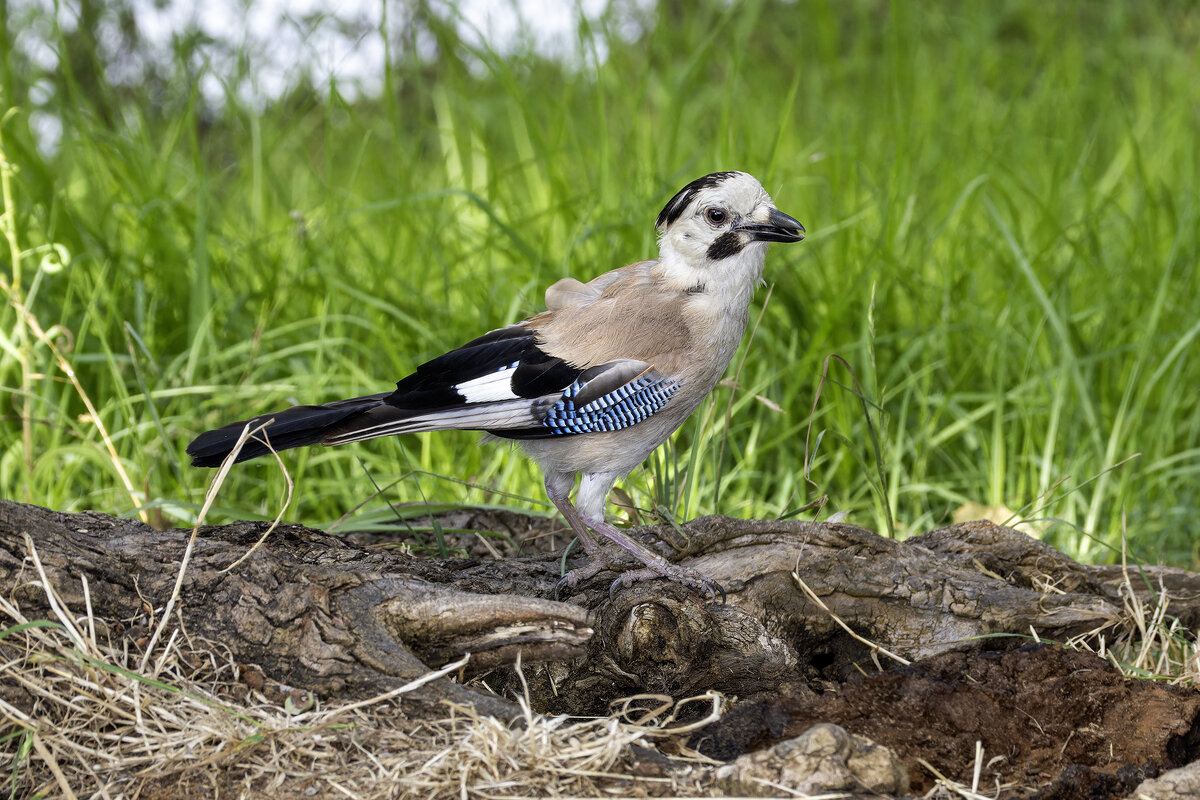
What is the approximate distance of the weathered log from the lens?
8.11ft

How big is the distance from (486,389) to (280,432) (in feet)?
1.91

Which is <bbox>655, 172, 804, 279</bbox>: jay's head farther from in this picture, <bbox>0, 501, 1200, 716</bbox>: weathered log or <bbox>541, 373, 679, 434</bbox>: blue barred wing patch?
<bbox>0, 501, 1200, 716</bbox>: weathered log

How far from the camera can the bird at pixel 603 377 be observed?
121 inches

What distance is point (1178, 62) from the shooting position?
8.85 meters

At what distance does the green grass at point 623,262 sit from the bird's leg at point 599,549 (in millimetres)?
334

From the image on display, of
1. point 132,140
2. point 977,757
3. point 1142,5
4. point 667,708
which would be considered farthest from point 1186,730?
point 1142,5

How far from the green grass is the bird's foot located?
539 mm

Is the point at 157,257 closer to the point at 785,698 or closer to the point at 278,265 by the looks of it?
the point at 278,265

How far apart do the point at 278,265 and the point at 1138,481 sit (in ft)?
12.8

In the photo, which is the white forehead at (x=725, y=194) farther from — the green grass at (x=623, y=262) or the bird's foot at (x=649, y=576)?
the bird's foot at (x=649, y=576)

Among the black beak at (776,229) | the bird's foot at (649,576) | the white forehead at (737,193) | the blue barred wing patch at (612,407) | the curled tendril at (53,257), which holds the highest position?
the curled tendril at (53,257)

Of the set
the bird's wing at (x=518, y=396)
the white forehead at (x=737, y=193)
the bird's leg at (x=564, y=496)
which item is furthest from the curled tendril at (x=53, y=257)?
the white forehead at (x=737, y=193)

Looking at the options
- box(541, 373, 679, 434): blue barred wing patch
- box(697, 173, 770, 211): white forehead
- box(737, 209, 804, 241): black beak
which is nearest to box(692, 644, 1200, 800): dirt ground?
box(541, 373, 679, 434): blue barred wing patch

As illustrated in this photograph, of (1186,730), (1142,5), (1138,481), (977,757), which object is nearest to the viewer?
(977,757)
